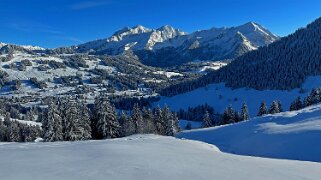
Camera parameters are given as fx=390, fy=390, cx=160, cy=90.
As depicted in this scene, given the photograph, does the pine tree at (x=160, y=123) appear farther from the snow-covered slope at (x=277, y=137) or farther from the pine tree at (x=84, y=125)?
the snow-covered slope at (x=277, y=137)

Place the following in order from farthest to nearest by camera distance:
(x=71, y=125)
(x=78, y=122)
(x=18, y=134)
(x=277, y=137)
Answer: (x=18, y=134), (x=78, y=122), (x=71, y=125), (x=277, y=137)

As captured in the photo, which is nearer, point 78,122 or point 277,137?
point 277,137

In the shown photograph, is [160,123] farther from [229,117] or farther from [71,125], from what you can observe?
[71,125]

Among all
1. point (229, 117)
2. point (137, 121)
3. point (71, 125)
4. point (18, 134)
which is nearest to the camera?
point (71, 125)

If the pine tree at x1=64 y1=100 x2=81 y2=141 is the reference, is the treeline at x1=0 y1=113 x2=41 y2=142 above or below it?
below

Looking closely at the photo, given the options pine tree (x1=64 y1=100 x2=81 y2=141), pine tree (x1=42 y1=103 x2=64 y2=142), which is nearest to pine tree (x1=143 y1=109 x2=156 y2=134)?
pine tree (x1=64 y1=100 x2=81 y2=141)

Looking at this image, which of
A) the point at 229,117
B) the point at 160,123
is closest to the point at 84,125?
the point at 160,123

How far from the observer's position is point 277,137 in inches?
1444

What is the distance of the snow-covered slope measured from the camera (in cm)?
3172

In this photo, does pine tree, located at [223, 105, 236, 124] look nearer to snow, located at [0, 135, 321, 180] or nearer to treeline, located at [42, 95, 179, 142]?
treeline, located at [42, 95, 179, 142]

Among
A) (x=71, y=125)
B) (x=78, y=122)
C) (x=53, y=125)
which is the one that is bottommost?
(x=71, y=125)

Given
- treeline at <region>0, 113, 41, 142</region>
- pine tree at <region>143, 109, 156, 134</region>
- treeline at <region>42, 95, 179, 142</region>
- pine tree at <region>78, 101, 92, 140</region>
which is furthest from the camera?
treeline at <region>0, 113, 41, 142</region>

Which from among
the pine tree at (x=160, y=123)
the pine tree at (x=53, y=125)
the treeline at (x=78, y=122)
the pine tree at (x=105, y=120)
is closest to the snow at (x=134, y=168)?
the pine tree at (x=53, y=125)

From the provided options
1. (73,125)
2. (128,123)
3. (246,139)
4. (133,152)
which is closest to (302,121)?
(246,139)
